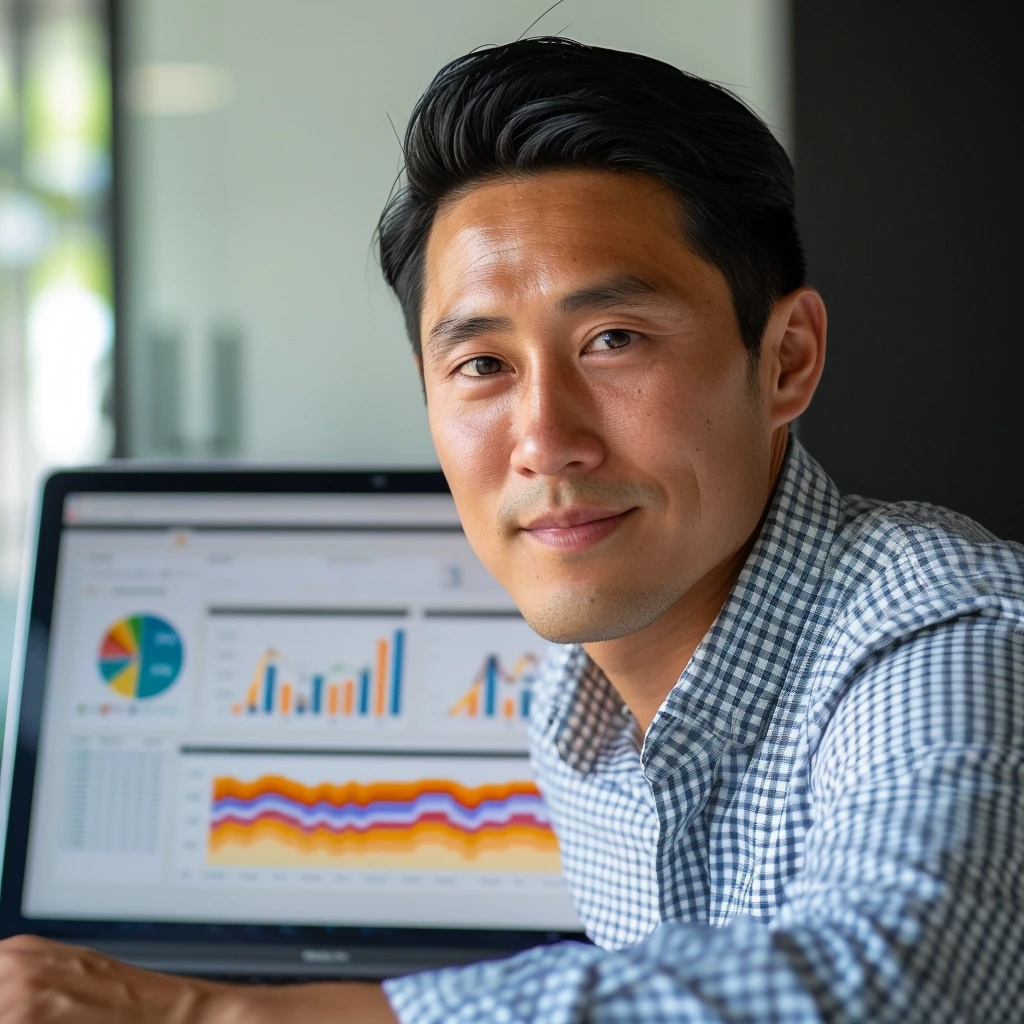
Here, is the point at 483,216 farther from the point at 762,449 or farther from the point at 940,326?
the point at 940,326

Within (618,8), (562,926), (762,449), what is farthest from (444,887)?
(618,8)

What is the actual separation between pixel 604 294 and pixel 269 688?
0.62m

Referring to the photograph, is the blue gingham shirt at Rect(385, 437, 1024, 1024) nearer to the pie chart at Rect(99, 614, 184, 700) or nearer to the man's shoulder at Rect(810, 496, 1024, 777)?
the man's shoulder at Rect(810, 496, 1024, 777)

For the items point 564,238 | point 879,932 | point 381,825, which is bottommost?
point 381,825

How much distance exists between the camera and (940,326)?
1.33m

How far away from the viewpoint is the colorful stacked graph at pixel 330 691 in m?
1.26

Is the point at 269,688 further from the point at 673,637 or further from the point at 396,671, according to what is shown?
the point at 673,637

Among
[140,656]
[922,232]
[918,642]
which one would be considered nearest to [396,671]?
[140,656]

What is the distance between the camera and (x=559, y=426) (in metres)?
0.85

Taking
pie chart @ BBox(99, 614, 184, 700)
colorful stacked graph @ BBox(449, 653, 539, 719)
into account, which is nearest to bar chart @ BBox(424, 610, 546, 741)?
colorful stacked graph @ BBox(449, 653, 539, 719)

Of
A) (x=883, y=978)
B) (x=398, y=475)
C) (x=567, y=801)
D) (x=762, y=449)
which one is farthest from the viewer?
(x=398, y=475)

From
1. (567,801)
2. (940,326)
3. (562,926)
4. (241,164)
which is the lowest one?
(562,926)

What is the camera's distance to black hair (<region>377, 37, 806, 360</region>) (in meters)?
0.91

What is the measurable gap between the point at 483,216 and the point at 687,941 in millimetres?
589
